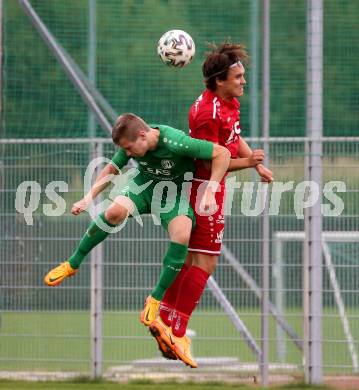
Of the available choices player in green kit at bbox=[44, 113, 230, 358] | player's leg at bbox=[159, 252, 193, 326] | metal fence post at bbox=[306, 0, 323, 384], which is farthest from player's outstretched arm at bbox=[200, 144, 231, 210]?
metal fence post at bbox=[306, 0, 323, 384]

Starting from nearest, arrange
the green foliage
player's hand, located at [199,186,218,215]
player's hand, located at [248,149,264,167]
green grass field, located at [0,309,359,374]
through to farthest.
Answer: player's hand, located at [199,186,218,215]
player's hand, located at [248,149,264,167]
the green foliage
green grass field, located at [0,309,359,374]

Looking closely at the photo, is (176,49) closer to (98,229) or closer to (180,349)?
(98,229)

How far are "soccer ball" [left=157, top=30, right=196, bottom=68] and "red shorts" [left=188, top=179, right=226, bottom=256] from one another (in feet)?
2.38

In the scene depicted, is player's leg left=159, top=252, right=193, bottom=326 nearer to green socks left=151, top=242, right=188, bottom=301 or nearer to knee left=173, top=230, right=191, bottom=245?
green socks left=151, top=242, right=188, bottom=301

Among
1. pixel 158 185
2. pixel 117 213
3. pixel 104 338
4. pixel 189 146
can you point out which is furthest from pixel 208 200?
pixel 104 338

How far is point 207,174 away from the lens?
305 inches

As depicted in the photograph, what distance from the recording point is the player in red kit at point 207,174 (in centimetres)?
766

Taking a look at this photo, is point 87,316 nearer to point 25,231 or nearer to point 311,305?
point 25,231

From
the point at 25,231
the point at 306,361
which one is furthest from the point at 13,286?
the point at 306,361

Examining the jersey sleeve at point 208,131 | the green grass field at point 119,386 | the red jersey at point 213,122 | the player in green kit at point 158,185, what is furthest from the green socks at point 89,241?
the green grass field at point 119,386

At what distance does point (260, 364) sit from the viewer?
10.3 m

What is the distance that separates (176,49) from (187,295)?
4.66ft

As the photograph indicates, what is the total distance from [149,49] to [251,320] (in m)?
2.18

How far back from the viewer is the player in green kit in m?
7.48
